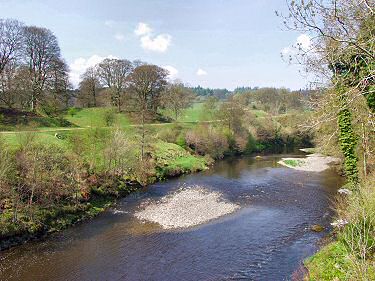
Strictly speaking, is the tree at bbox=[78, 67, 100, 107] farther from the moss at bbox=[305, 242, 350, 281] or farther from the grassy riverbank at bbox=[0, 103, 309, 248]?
the moss at bbox=[305, 242, 350, 281]

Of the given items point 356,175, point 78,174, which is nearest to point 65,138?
Result: point 78,174

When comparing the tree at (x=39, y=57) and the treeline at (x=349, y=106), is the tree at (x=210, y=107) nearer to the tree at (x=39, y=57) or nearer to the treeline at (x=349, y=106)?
the tree at (x=39, y=57)

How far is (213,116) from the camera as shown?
67.7 m

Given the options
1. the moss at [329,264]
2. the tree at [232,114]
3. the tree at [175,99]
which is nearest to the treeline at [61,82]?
the tree at [175,99]

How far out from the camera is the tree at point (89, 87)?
71.4 meters

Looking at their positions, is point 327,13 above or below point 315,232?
above

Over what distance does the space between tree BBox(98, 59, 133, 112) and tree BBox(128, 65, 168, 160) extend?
1.91 m

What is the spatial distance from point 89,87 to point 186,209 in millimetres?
50591

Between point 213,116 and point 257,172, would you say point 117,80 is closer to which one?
point 213,116

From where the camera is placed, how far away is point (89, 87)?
7275cm

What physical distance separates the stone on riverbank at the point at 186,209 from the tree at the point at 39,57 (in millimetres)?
31978

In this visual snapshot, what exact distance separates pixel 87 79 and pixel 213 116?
1104 inches

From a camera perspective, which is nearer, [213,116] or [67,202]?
[67,202]

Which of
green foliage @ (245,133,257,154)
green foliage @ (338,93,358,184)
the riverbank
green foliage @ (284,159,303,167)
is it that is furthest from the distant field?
green foliage @ (338,93,358,184)
